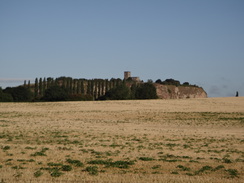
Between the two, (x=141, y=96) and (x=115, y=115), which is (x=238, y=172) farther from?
(x=141, y=96)

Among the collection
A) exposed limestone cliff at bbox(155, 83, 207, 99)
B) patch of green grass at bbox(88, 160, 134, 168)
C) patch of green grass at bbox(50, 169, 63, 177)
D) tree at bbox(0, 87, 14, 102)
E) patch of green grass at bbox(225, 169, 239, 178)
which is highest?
exposed limestone cliff at bbox(155, 83, 207, 99)

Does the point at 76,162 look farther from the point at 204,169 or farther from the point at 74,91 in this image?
the point at 74,91

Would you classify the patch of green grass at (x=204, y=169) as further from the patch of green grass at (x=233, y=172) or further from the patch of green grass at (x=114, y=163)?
the patch of green grass at (x=114, y=163)

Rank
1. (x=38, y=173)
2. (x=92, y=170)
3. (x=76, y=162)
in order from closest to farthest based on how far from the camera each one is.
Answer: (x=38, y=173) → (x=92, y=170) → (x=76, y=162)

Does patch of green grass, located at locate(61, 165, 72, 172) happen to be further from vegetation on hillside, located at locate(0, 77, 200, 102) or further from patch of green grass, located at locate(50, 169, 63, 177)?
vegetation on hillside, located at locate(0, 77, 200, 102)

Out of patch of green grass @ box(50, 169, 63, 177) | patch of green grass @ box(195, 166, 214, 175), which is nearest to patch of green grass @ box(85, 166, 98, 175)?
patch of green grass @ box(50, 169, 63, 177)

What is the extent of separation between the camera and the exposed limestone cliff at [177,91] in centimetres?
16450

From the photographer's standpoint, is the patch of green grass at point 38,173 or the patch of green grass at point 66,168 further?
the patch of green grass at point 66,168

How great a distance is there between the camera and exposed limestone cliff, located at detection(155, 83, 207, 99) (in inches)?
6476

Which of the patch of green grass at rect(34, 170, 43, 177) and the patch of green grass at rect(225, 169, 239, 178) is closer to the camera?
the patch of green grass at rect(34, 170, 43, 177)

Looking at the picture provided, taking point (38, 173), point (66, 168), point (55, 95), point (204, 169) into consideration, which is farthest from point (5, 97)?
point (204, 169)

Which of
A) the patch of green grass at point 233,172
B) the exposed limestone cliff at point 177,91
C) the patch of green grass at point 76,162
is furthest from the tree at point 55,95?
the patch of green grass at point 233,172

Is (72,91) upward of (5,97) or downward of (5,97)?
upward

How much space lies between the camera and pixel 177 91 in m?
172
